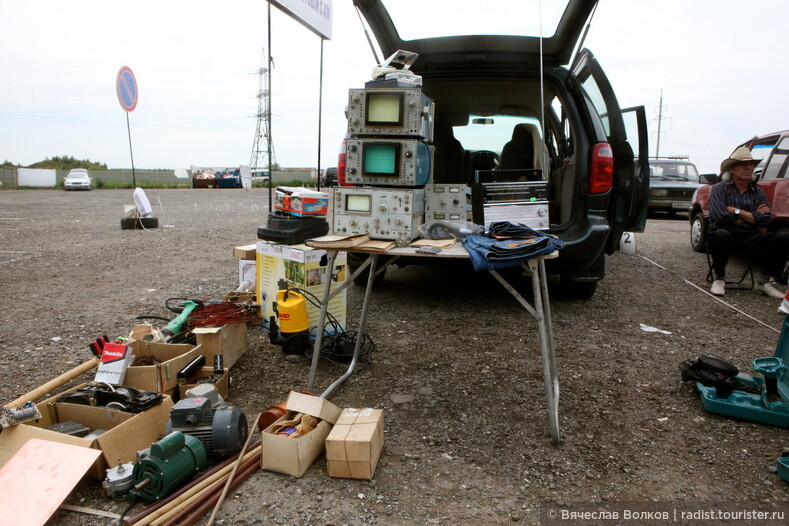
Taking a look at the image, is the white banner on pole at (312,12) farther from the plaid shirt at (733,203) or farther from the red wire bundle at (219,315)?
the plaid shirt at (733,203)

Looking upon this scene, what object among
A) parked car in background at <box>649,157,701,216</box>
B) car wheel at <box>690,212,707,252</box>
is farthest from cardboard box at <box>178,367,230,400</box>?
parked car in background at <box>649,157,701,216</box>

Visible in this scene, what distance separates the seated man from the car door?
1.62 metres

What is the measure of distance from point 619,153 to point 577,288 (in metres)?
1.23

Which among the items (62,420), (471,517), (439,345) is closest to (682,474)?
(471,517)

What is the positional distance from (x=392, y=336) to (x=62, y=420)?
2040 mm

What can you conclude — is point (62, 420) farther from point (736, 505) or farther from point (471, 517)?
point (736, 505)

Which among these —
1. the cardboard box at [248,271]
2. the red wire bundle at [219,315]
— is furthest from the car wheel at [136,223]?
the red wire bundle at [219,315]

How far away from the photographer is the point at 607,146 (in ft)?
12.0

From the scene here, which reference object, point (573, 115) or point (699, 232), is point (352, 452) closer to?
point (573, 115)

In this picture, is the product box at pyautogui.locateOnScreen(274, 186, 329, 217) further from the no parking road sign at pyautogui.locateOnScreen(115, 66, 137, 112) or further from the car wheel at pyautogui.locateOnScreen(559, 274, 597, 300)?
the no parking road sign at pyautogui.locateOnScreen(115, 66, 137, 112)

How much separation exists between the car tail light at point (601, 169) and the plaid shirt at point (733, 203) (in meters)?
2.09

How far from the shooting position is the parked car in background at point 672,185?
1179cm

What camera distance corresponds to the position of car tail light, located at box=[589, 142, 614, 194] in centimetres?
367

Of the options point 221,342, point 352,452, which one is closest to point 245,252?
point 221,342
